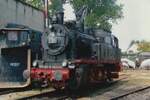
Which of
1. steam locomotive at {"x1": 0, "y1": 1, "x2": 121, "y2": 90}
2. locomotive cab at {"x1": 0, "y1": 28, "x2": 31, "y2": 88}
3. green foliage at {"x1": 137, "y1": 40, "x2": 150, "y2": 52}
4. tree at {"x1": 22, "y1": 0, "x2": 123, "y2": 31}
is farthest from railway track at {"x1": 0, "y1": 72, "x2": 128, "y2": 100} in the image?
green foliage at {"x1": 137, "y1": 40, "x2": 150, "y2": 52}

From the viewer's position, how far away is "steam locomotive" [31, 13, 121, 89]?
16641 mm

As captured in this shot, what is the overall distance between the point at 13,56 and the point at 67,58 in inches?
122

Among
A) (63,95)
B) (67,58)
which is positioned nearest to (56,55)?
(67,58)

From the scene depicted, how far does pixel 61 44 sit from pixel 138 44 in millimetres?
78432

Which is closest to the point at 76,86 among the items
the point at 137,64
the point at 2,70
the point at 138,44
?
the point at 2,70

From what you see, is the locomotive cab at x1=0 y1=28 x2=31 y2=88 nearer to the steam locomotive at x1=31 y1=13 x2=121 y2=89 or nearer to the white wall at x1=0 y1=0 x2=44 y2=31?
the steam locomotive at x1=31 y1=13 x2=121 y2=89

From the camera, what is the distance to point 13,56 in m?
19.1

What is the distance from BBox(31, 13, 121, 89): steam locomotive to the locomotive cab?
4.66 feet

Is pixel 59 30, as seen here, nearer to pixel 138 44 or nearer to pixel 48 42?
pixel 48 42

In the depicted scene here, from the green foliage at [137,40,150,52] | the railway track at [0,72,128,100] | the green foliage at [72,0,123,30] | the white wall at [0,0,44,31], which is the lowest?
the railway track at [0,72,128,100]

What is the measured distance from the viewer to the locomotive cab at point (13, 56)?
18.8 meters

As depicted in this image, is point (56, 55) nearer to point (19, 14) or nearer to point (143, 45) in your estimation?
point (19, 14)

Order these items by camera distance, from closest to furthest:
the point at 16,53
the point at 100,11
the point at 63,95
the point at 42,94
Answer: the point at 63,95
the point at 42,94
the point at 16,53
the point at 100,11

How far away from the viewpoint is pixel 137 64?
2003 inches
